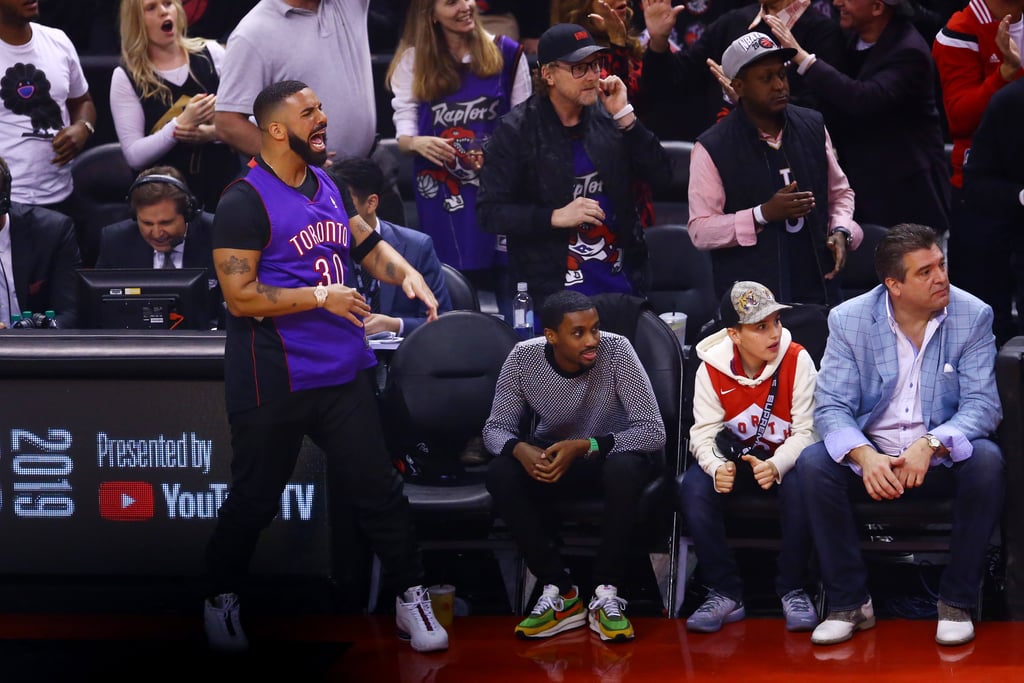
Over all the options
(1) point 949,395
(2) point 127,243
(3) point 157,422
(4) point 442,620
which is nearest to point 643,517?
(4) point 442,620

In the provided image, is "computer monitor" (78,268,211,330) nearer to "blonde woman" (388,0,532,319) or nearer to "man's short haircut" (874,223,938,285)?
"blonde woman" (388,0,532,319)

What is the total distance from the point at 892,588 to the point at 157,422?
2.45 metres

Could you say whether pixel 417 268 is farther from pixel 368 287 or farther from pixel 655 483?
pixel 655 483

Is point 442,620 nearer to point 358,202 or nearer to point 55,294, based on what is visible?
point 358,202

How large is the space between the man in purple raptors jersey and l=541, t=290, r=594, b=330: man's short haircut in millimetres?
608

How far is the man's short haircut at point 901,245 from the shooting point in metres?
4.53

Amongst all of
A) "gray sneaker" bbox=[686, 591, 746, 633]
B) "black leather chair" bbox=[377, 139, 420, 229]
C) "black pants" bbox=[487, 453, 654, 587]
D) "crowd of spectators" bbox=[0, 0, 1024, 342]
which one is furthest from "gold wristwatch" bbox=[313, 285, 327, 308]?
"black leather chair" bbox=[377, 139, 420, 229]

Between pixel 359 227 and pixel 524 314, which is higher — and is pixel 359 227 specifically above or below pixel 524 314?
above

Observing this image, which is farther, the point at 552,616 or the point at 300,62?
the point at 300,62

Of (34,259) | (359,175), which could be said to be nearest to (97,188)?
(34,259)

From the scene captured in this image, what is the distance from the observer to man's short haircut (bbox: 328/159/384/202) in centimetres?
554

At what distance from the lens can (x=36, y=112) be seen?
247 inches

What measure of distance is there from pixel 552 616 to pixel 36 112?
10.7 feet

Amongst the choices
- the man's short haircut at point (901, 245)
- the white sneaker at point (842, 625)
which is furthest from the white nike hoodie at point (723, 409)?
the white sneaker at point (842, 625)
